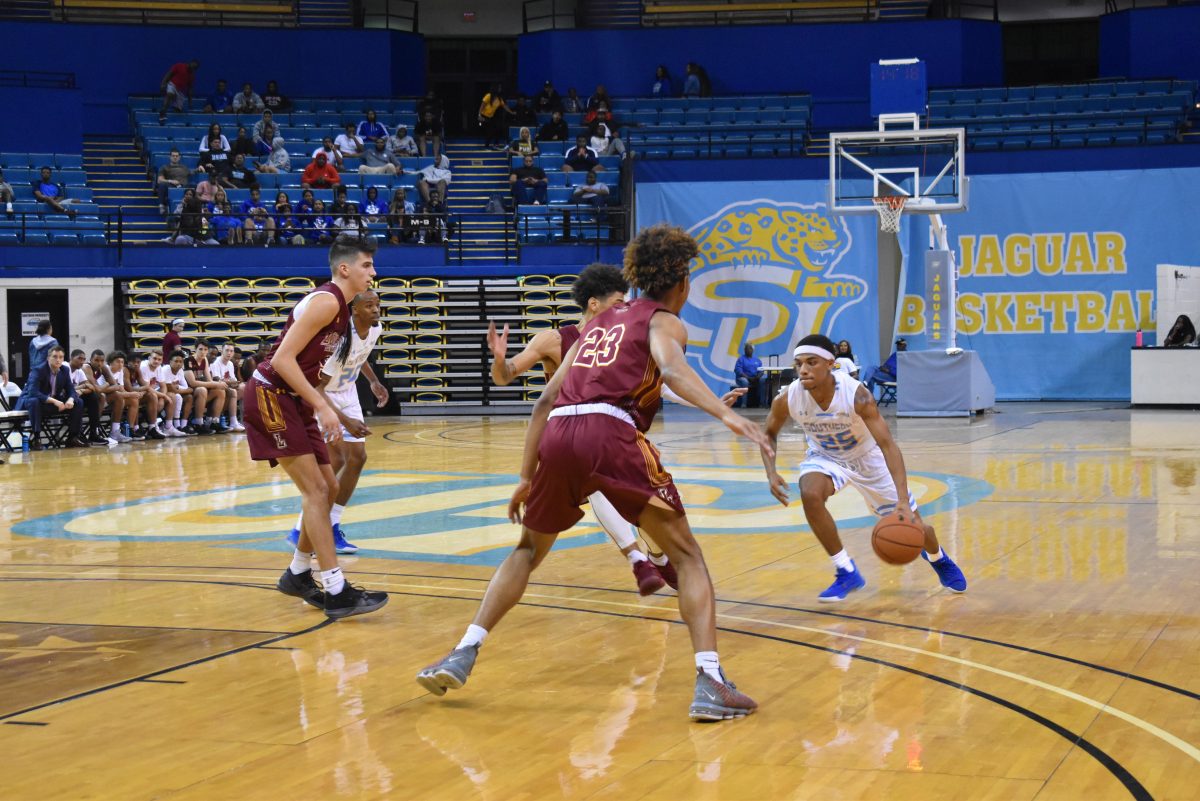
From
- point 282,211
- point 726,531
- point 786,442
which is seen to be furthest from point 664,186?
point 726,531

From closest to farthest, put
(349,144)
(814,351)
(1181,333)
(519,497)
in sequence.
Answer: (519,497) < (814,351) < (1181,333) < (349,144)

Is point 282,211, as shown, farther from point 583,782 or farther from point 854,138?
point 583,782

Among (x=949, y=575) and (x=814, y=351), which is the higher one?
(x=814, y=351)

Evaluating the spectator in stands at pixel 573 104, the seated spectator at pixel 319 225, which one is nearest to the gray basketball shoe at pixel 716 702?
the seated spectator at pixel 319 225

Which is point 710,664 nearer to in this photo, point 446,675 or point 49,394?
point 446,675

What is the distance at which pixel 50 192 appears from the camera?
23766mm

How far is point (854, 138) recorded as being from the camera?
21.2 m

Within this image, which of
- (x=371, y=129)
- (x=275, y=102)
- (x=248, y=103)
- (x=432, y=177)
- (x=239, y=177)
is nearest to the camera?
(x=239, y=177)

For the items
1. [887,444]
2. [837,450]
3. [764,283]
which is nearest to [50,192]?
[764,283]

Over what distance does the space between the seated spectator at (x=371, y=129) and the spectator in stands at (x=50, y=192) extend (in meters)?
5.87

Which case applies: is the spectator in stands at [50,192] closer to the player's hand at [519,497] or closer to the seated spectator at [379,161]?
the seated spectator at [379,161]

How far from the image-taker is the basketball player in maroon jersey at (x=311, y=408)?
248 inches

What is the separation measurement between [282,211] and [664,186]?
699 centimetres

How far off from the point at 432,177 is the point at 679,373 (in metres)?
22.1
